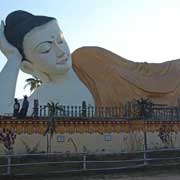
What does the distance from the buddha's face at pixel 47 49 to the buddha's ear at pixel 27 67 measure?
16cm

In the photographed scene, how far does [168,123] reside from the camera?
663 inches

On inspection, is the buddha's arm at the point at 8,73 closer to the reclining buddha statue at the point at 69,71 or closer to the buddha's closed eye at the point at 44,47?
the reclining buddha statue at the point at 69,71

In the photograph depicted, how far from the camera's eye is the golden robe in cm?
2216

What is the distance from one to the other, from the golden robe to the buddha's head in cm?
240

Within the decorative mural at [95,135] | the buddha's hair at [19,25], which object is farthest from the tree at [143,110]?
the buddha's hair at [19,25]

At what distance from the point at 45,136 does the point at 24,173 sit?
3.52m

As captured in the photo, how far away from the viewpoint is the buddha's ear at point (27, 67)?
20438 mm

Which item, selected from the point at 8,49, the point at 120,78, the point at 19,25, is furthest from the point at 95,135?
the point at 19,25

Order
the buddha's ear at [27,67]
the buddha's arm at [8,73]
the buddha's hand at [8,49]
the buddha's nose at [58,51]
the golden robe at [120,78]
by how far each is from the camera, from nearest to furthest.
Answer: the buddha's arm at [8,73] → the buddha's hand at [8,49] → the buddha's ear at [27,67] → the buddha's nose at [58,51] → the golden robe at [120,78]

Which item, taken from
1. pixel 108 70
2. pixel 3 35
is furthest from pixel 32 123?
pixel 108 70

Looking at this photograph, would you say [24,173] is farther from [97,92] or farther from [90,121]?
[97,92]

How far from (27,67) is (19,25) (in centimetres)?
234

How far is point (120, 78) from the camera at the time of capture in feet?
74.5

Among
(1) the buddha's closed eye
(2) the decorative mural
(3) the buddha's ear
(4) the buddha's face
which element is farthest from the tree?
(3) the buddha's ear
